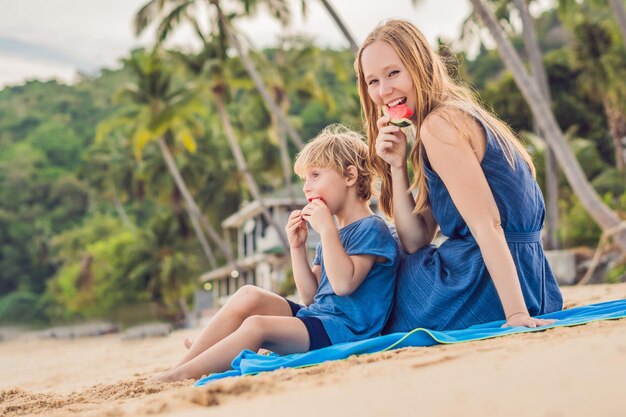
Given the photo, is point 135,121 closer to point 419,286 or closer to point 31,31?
point 419,286

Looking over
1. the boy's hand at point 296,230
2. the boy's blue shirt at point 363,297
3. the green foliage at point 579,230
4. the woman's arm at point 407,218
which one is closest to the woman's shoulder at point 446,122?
the woman's arm at point 407,218

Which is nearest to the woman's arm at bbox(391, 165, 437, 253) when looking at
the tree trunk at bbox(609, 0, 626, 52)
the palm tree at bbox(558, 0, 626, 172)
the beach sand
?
the beach sand

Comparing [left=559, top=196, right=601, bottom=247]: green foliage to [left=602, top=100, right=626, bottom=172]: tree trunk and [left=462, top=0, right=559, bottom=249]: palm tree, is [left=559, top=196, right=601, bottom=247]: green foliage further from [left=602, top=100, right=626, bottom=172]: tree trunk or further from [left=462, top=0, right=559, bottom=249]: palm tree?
[left=602, top=100, right=626, bottom=172]: tree trunk

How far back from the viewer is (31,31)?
7175 centimetres

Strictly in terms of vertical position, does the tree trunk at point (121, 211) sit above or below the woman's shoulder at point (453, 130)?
above

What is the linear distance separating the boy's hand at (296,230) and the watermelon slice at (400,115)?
0.74m

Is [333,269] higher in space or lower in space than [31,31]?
A: lower

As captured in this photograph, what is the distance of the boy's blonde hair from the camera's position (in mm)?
4250

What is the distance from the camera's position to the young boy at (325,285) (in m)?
3.81

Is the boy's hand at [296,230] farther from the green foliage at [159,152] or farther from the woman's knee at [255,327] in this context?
the green foliage at [159,152]

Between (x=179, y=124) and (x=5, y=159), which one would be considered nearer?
(x=179, y=124)

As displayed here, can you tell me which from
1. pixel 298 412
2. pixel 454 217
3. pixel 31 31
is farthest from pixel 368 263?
pixel 31 31

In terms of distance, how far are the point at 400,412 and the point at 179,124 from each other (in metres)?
33.4

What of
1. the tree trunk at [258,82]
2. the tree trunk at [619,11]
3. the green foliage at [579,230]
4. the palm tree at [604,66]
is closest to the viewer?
the tree trunk at [619,11]
